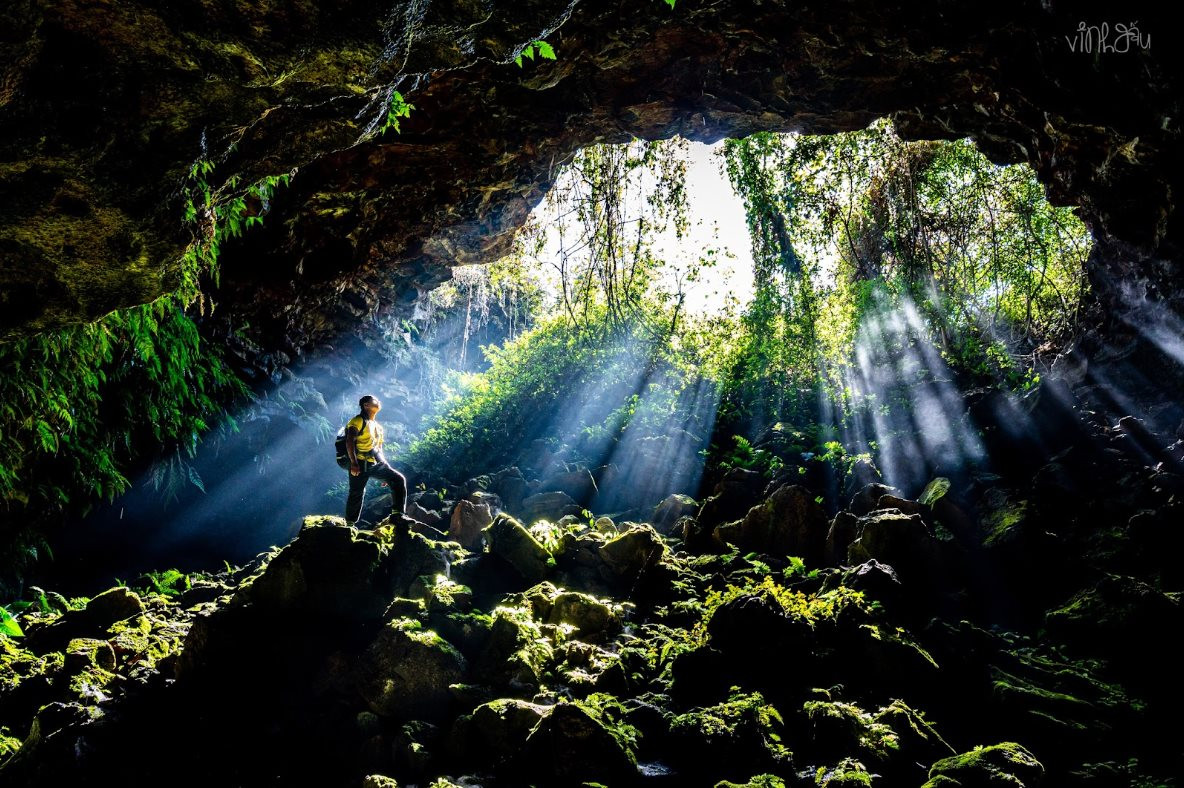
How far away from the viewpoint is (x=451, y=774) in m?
3.97

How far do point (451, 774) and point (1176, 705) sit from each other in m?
5.16

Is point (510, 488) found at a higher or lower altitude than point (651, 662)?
lower

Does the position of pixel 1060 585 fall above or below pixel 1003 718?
above

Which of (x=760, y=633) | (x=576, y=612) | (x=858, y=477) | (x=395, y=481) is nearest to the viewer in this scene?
(x=760, y=633)

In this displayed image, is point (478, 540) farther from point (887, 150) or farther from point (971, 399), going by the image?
point (887, 150)

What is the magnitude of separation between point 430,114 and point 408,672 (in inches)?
281

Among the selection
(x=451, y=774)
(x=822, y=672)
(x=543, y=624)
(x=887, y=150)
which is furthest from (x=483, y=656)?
(x=887, y=150)

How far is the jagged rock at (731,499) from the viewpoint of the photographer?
9289 millimetres

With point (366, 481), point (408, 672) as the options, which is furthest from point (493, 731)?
point (366, 481)

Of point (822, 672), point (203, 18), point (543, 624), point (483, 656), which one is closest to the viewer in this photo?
point (203, 18)

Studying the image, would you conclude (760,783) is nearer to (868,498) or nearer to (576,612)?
(576,612)

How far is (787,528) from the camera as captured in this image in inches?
303

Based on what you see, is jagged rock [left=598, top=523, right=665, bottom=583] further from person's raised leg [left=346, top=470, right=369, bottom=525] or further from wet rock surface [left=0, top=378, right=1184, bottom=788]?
person's raised leg [left=346, top=470, right=369, bottom=525]

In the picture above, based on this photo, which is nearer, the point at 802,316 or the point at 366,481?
the point at 366,481
